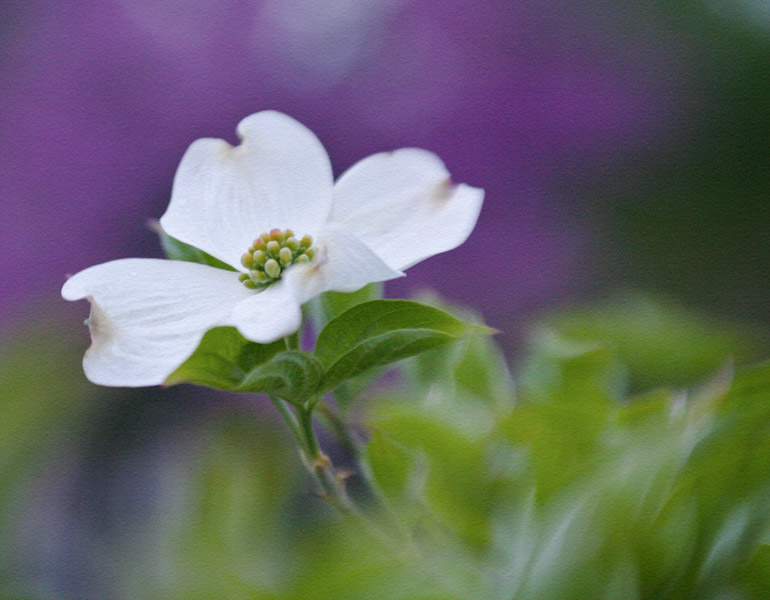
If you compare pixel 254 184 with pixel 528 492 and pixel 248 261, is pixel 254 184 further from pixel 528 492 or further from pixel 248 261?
pixel 528 492

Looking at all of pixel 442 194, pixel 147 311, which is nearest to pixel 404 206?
pixel 442 194

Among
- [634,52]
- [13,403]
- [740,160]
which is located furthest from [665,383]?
[634,52]

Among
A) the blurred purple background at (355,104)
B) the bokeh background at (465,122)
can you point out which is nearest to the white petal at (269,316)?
the bokeh background at (465,122)

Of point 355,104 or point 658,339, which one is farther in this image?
point 355,104

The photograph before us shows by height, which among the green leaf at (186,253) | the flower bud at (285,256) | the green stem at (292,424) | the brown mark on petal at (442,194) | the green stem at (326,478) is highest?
the brown mark on petal at (442,194)

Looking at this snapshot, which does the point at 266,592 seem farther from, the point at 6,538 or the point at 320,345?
the point at 6,538

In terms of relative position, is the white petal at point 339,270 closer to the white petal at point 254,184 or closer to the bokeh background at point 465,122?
the white petal at point 254,184
